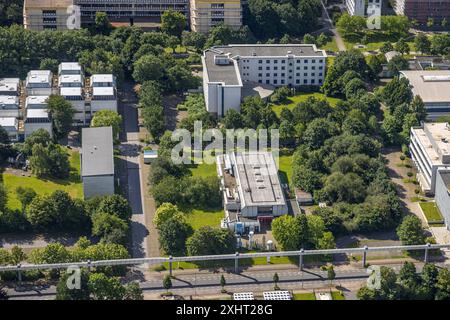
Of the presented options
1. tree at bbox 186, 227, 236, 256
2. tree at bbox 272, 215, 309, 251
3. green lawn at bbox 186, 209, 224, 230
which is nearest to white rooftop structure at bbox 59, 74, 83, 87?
green lawn at bbox 186, 209, 224, 230

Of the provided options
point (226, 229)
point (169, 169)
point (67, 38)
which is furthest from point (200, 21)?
point (226, 229)

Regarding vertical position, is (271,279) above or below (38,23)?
below

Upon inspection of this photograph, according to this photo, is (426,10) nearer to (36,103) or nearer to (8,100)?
(36,103)

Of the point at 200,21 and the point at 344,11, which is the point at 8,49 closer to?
the point at 200,21

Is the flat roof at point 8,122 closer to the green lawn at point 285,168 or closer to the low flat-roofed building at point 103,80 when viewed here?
the low flat-roofed building at point 103,80

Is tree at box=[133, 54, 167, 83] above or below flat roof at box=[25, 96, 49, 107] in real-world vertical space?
above

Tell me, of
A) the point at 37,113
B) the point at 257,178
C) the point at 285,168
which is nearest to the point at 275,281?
the point at 257,178

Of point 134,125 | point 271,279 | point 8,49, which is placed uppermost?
point 8,49

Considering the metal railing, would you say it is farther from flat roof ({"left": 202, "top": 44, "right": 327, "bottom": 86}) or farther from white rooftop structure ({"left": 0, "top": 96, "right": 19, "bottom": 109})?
flat roof ({"left": 202, "top": 44, "right": 327, "bottom": 86})
